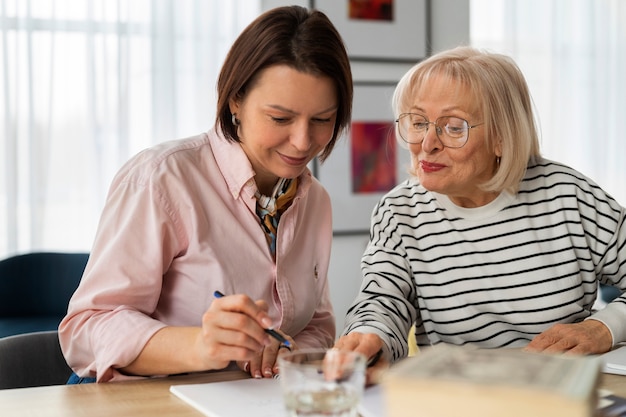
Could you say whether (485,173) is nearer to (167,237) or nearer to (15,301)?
(167,237)

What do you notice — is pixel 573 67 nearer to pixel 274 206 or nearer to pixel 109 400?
pixel 274 206

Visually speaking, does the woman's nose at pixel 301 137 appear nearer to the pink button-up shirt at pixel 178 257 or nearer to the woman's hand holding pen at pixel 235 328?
the pink button-up shirt at pixel 178 257

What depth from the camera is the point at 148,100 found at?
12.8 feet

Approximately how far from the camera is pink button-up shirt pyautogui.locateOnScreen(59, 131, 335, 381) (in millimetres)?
1334

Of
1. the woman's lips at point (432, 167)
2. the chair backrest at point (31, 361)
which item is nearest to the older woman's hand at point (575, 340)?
the woman's lips at point (432, 167)

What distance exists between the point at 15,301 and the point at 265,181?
6.27ft

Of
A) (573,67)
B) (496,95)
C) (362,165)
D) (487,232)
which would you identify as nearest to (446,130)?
(496,95)

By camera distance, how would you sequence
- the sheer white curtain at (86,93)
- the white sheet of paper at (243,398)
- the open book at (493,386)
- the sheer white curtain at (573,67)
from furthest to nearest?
the sheer white curtain at (573,67) < the sheer white curtain at (86,93) < the white sheet of paper at (243,398) < the open book at (493,386)

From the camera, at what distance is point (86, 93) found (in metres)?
3.79

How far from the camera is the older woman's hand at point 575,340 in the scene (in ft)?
4.61

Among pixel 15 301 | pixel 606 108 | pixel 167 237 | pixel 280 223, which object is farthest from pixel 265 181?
pixel 606 108

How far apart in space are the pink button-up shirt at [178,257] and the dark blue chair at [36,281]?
67.9 inches

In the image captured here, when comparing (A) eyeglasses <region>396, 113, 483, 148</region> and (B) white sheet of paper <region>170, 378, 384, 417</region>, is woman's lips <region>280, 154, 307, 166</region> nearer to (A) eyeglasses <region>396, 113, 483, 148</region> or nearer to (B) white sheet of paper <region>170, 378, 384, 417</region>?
(A) eyeglasses <region>396, 113, 483, 148</region>

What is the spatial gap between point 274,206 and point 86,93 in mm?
2529
